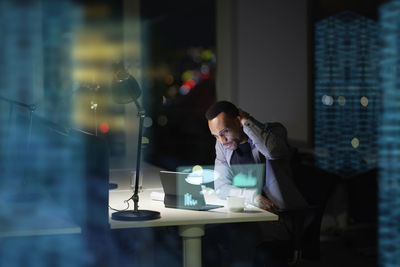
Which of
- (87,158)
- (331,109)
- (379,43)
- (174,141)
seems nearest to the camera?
(87,158)

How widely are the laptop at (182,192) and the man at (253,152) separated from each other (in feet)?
1.17

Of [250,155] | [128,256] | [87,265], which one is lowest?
[128,256]

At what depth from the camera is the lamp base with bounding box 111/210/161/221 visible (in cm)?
256

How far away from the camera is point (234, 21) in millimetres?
5336

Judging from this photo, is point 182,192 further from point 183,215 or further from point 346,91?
point 346,91

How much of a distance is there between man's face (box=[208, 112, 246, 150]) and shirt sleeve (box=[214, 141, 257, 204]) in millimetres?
134

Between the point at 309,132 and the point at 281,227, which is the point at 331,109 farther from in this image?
the point at 281,227

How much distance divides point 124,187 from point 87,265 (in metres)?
Result: 1.36

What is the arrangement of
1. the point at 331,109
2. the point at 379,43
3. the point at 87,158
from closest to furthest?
the point at 87,158 < the point at 379,43 < the point at 331,109

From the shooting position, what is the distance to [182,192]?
2.81 meters

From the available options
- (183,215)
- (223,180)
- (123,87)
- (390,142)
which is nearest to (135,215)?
(183,215)

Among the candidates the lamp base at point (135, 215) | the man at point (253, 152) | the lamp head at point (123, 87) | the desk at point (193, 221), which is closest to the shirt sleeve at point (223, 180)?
the man at point (253, 152)

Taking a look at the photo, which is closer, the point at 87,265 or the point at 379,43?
the point at 87,265

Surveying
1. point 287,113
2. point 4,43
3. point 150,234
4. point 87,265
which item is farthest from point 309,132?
point 87,265
